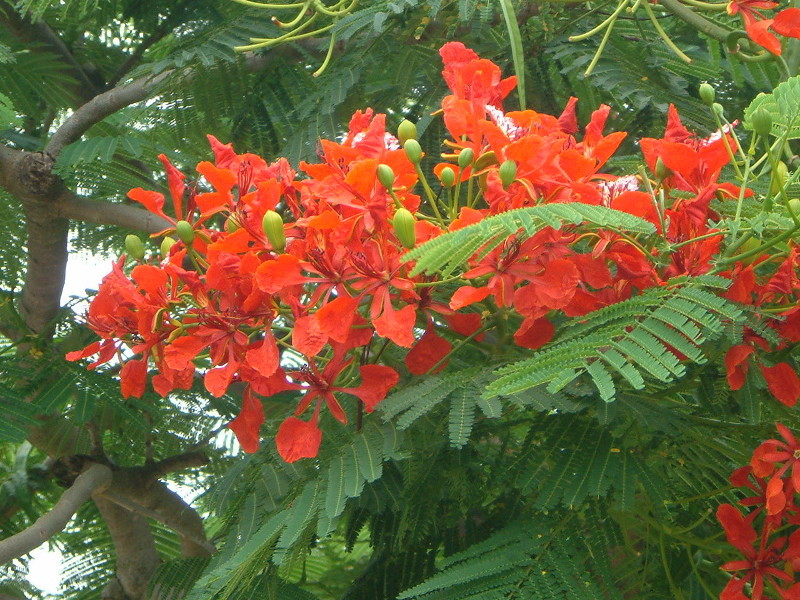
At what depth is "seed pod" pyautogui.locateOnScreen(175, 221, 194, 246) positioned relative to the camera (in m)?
1.11

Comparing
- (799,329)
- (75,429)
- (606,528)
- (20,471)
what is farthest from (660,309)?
(20,471)

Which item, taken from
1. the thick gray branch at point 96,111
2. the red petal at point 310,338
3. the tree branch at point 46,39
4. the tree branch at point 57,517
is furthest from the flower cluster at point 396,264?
the tree branch at point 46,39

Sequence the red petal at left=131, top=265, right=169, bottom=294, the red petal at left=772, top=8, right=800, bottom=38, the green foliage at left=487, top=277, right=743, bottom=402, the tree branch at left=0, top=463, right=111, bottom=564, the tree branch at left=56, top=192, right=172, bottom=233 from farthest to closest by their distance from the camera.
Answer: the tree branch at left=56, top=192, right=172, bottom=233 < the tree branch at left=0, top=463, right=111, bottom=564 < the red petal at left=772, top=8, right=800, bottom=38 < the red petal at left=131, top=265, right=169, bottom=294 < the green foliage at left=487, top=277, right=743, bottom=402

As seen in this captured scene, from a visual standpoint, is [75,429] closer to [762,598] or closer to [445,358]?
[445,358]

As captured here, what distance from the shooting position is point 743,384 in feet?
3.57

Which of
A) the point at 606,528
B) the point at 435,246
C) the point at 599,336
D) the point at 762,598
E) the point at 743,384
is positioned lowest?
the point at 762,598

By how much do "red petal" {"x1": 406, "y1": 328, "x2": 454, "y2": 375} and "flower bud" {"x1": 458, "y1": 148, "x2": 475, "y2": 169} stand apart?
0.17 metres

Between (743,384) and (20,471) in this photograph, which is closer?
(743,384)

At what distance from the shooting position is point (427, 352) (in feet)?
3.62

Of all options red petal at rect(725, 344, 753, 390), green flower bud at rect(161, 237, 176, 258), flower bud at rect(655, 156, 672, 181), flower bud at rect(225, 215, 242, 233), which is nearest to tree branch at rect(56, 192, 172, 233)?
green flower bud at rect(161, 237, 176, 258)

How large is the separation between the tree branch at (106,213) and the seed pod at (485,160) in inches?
43.4

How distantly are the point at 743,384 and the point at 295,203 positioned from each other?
1.65ft

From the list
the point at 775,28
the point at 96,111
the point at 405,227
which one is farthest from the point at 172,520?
the point at 775,28

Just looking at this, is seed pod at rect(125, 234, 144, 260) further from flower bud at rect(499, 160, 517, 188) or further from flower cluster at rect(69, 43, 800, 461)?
flower bud at rect(499, 160, 517, 188)
